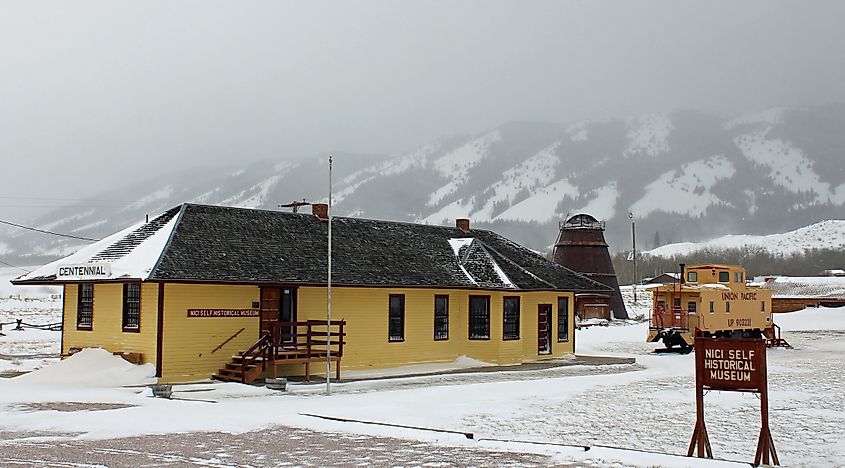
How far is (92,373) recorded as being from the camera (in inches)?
933

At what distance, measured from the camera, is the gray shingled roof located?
24.9m

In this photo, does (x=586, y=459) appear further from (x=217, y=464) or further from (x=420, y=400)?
(x=420, y=400)

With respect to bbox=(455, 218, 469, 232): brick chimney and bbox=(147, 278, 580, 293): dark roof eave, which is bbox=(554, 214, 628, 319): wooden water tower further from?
bbox=(147, 278, 580, 293): dark roof eave

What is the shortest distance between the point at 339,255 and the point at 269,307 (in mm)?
3653

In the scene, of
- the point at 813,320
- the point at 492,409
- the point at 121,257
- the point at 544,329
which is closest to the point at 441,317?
the point at 544,329

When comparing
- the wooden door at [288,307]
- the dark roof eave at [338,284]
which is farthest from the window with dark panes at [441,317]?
the wooden door at [288,307]

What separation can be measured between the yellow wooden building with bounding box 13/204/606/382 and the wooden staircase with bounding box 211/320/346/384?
46 millimetres

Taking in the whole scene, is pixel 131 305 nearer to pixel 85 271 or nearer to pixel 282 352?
pixel 85 271

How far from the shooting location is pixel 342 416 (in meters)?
17.5

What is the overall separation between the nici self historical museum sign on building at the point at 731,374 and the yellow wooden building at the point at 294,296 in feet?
32.4

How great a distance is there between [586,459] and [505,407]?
6.90m

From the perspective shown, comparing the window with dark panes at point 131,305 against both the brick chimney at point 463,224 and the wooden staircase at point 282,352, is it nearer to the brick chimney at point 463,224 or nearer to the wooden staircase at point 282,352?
the wooden staircase at point 282,352

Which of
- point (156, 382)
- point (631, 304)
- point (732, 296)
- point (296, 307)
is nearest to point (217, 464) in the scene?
point (156, 382)

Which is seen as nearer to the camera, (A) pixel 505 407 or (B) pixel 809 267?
(A) pixel 505 407
